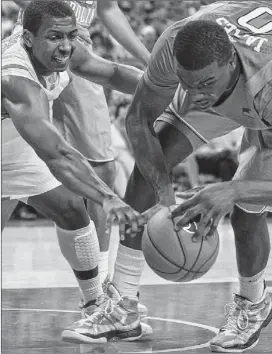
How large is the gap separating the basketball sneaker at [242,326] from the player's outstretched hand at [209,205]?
0.98 metres

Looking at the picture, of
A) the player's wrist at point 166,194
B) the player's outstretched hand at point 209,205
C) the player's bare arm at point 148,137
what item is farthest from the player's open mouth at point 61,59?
the player's outstretched hand at point 209,205

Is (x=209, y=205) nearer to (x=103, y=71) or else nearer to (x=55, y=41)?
(x=55, y=41)

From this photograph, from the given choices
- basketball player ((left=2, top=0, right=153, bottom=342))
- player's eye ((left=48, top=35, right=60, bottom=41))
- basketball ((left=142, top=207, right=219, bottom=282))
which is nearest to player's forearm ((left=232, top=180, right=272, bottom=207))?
basketball ((left=142, top=207, right=219, bottom=282))

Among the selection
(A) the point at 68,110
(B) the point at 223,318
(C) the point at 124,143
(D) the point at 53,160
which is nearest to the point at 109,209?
(D) the point at 53,160

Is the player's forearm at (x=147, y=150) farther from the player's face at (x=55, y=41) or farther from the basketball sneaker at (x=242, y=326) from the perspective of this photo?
the basketball sneaker at (x=242, y=326)

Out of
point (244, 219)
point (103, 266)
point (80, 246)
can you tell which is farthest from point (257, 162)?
point (103, 266)

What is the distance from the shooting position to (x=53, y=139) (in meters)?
4.18

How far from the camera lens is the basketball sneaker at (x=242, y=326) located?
14.2 ft

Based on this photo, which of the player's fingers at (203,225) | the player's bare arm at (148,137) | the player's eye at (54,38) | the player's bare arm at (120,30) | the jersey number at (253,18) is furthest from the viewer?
the player's bare arm at (120,30)

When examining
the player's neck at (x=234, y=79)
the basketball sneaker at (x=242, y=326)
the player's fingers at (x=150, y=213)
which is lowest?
the basketball sneaker at (x=242, y=326)

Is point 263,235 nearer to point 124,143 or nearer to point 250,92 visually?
point 250,92

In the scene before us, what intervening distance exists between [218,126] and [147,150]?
538 millimetres

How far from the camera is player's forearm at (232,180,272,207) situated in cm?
357

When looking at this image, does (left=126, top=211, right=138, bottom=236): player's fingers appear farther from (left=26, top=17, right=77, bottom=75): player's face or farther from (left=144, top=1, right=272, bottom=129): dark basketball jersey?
(left=26, top=17, right=77, bottom=75): player's face
